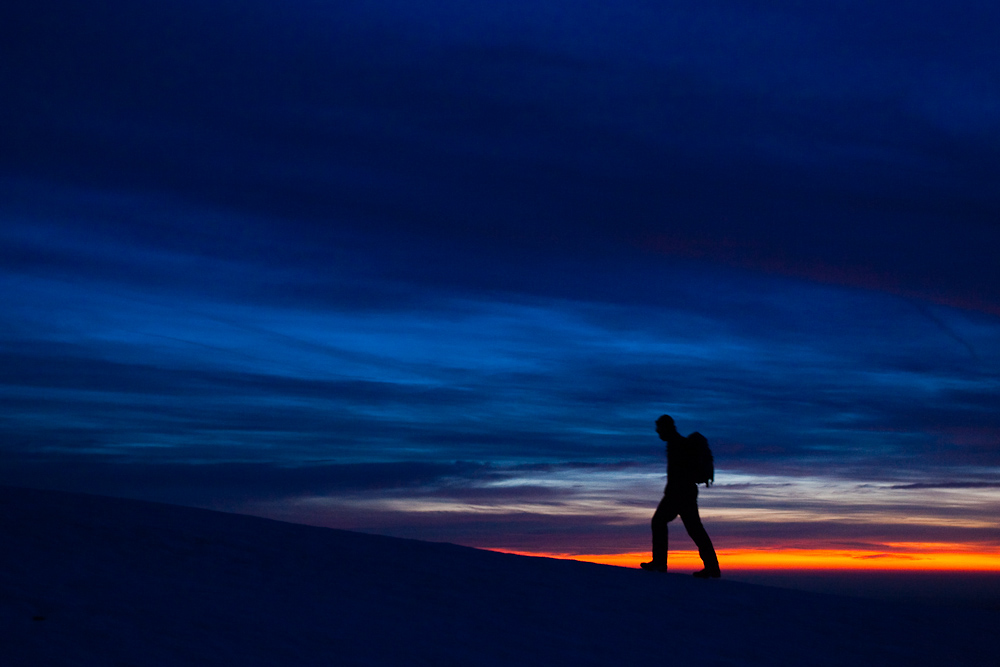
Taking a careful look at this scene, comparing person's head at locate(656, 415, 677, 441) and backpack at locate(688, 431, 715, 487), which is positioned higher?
person's head at locate(656, 415, 677, 441)

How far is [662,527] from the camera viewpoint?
10844 millimetres

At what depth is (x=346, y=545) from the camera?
33.9ft

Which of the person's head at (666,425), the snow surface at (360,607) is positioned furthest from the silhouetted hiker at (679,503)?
the snow surface at (360,607)

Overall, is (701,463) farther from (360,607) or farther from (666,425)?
(360,607)

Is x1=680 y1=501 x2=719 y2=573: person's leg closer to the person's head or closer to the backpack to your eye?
the backpack

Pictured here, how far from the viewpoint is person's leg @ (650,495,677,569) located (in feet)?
35.1

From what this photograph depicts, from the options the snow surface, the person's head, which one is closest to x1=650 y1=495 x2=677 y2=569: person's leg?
the snow surface

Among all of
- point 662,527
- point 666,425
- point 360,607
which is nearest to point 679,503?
point 662,527

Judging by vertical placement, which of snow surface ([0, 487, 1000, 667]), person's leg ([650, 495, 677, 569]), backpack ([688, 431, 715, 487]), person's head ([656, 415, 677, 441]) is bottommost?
snow surface ([0, 487, 1000, 667])

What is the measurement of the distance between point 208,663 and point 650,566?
6.21 meters

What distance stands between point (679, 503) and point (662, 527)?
0.40m

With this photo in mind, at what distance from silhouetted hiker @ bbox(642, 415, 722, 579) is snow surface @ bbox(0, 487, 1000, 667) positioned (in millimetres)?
346

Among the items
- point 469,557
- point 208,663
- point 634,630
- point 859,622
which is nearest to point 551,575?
point 469,557

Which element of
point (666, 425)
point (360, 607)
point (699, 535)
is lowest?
point (360, 607)
